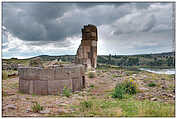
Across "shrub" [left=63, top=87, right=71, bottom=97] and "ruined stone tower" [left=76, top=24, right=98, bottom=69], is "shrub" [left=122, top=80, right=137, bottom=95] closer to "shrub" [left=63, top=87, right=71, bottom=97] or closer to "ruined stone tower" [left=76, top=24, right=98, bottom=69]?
"shrub" [left=63, top=87, right=71, bottom=97]

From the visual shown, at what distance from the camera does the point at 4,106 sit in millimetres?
5363

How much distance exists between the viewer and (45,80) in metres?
8.12

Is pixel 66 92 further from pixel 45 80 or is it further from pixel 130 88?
pixel 130 88

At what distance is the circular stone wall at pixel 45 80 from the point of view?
8.12 meters

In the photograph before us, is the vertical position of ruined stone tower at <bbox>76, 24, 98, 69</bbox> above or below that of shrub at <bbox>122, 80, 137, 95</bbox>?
above

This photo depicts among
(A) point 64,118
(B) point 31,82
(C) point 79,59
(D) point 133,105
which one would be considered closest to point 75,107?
(A) point 64,118

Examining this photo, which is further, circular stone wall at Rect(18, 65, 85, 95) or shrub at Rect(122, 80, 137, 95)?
shrub at Rect(122, 80, 137, 95)

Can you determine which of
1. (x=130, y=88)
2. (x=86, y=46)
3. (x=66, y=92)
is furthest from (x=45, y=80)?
(x=86, y=46)

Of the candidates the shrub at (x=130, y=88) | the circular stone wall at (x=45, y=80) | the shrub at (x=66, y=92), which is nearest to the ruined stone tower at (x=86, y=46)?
the circular stone wall at (x=45, y=80)

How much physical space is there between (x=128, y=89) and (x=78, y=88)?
8.51 feet

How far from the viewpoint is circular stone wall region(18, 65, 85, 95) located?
320 inches

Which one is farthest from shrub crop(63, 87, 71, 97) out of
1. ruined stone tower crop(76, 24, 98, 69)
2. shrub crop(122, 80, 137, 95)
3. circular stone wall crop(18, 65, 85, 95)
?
ruined stone tower crop(76, 24, 98, 69)

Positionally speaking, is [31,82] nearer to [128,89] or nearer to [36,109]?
[36,109]

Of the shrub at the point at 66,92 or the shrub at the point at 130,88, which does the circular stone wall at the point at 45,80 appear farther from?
the shrub at the point at 130,88
